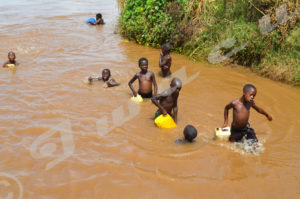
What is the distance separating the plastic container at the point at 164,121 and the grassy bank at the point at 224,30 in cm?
375

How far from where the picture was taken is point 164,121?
4918 millimetres

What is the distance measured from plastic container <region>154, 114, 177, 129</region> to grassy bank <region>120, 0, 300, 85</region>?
375 cm

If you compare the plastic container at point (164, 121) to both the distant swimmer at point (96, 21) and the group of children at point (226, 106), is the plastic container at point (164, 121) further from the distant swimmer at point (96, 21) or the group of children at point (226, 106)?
the distant swimmer at point (96, 21)

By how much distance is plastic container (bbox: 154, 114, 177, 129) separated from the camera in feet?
16.1

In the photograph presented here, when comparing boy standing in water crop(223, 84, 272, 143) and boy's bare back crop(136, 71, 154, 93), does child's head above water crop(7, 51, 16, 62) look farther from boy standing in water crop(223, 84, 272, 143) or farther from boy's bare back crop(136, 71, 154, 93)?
boy standing in water crop(223, 84, 272, 143)

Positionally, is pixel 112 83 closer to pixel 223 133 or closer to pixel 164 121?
pixel 164 121

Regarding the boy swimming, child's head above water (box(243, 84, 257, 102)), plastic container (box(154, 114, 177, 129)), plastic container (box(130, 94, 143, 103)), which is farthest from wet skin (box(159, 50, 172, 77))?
child's head above water (box(243, 84, 257, 102))

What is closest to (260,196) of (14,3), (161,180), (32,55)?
(161,180)

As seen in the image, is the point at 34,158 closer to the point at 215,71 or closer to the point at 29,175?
the point at 29,175

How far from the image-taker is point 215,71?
311 inches

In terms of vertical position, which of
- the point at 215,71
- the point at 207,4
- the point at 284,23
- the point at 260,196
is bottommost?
the point at 260,196

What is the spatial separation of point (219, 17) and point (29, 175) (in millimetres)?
6962

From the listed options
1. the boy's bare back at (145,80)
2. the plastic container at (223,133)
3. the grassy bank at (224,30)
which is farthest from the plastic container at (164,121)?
the grassy bank at (224,30)

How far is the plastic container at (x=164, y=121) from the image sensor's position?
194 inches
